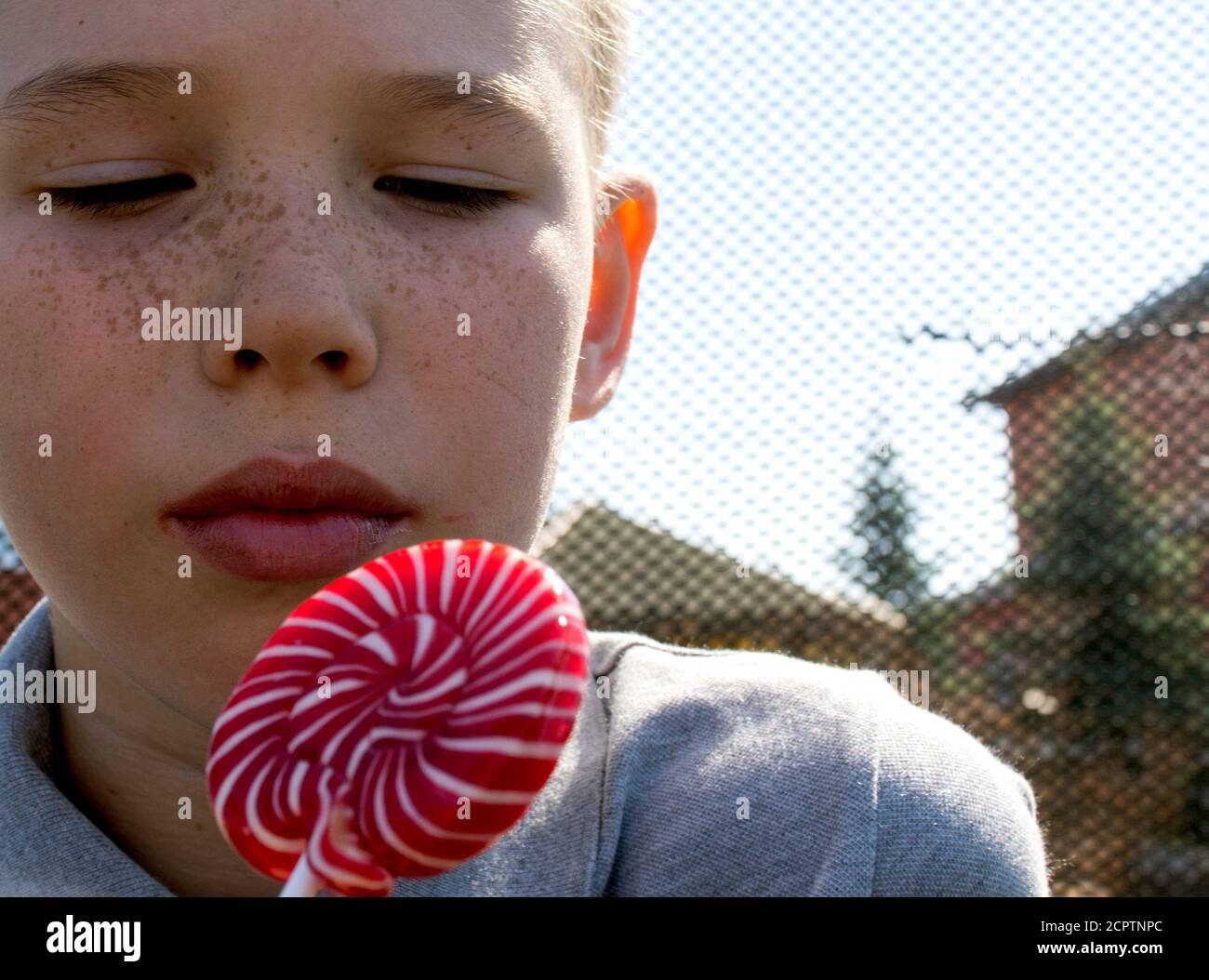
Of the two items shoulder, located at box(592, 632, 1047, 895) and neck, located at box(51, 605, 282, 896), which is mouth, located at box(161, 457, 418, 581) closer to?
neck, located at box(51, 605, 282, 896)

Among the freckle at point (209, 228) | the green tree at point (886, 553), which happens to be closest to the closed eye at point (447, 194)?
the freckle at point (209, 228)

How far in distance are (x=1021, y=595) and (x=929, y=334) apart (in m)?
1.42

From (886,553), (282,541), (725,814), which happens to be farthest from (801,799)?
(886,553)

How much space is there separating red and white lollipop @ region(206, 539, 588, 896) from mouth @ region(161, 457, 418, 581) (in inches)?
6.3

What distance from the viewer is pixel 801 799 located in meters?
1.04

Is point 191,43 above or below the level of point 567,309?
above

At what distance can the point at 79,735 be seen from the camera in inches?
43.8

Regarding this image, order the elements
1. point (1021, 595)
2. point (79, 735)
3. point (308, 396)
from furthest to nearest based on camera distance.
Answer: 1. point (1021, 595)
2. point (79, 735)
3. point (308, 396)

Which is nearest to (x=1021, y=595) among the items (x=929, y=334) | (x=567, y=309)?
(x=929, y=334)

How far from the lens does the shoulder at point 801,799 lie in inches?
40.0

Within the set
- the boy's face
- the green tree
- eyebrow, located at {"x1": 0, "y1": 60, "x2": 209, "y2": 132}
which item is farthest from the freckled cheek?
the green tree

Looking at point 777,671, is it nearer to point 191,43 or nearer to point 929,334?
point 191,43

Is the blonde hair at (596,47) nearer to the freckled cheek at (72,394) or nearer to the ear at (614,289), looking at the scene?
the ear at (614,289)

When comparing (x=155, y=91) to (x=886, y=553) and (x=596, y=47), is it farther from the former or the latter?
(x=886, y=553)
